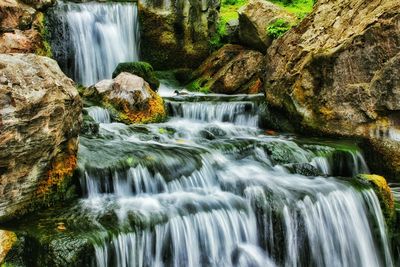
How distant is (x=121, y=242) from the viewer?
430 centimetres

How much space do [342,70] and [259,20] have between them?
5866 mm

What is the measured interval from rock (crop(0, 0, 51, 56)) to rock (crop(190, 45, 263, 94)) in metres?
4.97

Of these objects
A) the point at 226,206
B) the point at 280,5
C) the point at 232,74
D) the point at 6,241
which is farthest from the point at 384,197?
the point at 280,5

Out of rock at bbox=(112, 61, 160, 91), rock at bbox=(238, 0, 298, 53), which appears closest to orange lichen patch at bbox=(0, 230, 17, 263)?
rock at bbox=(112, 61, 160, 91)

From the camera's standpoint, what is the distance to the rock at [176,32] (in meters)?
14.9

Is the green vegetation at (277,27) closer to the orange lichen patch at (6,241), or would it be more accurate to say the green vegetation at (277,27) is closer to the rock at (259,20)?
the rock at (259,20)

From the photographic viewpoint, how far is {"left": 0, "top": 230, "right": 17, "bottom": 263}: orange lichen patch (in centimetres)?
384

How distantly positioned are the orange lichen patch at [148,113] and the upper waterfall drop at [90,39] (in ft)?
12.2

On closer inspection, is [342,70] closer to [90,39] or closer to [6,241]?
[6,241]

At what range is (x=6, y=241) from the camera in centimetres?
391

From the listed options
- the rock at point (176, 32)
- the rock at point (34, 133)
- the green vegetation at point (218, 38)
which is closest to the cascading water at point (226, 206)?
the rock at point (34, 133)

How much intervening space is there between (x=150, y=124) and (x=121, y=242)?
5104 millimetres

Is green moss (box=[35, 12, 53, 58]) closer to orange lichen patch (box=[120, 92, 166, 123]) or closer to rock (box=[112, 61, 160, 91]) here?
rock (box=[112, 61, 160, 91])

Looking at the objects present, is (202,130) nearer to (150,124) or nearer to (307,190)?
(150,124)
